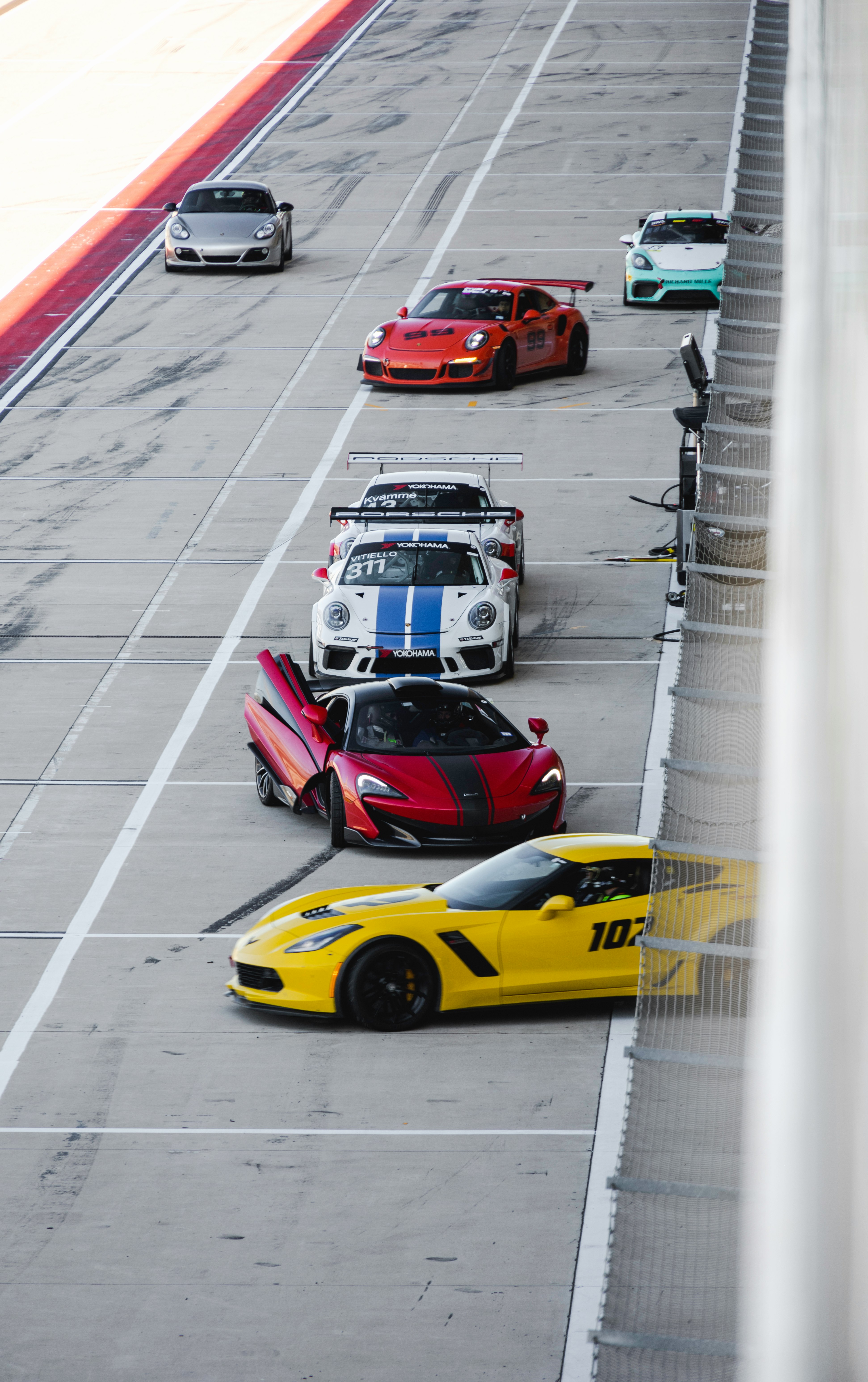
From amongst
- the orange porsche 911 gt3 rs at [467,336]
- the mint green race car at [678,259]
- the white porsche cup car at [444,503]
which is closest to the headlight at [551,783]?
the white porsche cup car at [444,503]

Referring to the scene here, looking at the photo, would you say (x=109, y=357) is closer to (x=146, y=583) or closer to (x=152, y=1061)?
(x=146, y=583)

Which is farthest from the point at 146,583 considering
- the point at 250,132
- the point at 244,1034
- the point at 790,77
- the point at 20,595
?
the point at 250,132

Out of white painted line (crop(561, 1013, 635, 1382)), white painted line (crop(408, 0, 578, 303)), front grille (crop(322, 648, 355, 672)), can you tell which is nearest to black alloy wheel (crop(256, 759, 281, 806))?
front grille (crop(322, 648, 355, 672))

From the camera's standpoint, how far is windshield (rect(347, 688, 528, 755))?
13.3 metres

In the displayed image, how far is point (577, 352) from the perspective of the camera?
27953mm

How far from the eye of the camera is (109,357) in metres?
29.8

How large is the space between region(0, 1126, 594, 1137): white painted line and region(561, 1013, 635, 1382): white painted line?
197 millimetres

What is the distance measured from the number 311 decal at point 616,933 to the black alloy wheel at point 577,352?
18532 mm

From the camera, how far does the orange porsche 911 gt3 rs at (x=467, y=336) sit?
26766mm

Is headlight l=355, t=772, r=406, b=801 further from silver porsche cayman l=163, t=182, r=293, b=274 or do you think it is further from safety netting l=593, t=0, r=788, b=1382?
silver porsche cayman l=163, t=182, r=293, b=274

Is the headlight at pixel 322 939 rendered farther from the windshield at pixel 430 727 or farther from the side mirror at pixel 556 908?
the windshield at pixel 430 727

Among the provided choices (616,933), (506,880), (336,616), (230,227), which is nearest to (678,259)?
(230,227)

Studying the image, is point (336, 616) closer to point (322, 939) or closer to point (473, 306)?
point (322, 939)

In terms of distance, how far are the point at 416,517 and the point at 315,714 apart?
467cm
